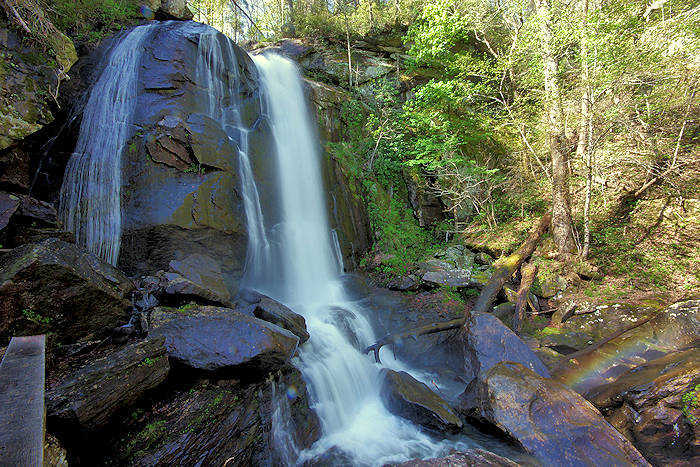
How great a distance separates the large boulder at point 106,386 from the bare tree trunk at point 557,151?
31.8 ft

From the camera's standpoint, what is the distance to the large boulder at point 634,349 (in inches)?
173

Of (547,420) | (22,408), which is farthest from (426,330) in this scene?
(22,408)

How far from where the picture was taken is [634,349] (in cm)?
474

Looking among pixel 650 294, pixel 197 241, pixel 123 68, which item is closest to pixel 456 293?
pixel 650 294

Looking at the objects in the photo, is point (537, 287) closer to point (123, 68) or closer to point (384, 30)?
point (123, 68)

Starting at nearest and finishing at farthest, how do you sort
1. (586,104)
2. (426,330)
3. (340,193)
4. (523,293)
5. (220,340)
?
(220,340)
(426,330)
(523,293)
(586,104)
(340,193)

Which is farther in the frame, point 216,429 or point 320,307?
point 320,307

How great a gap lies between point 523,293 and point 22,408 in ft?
27.0

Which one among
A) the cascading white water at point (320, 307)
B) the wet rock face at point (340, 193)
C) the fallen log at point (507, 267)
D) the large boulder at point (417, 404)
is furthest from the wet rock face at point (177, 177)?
the fallen log at point (507, 267)

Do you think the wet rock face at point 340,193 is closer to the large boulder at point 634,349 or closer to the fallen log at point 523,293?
the fallen log at point 523,293

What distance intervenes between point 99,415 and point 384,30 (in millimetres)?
19107

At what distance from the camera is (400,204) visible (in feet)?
38.9

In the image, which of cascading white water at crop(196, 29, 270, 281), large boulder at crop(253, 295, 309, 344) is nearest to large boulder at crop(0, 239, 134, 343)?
large boulder at crop(253, 295, 309, 344)

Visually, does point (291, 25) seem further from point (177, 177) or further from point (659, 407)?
point (659, 407)
